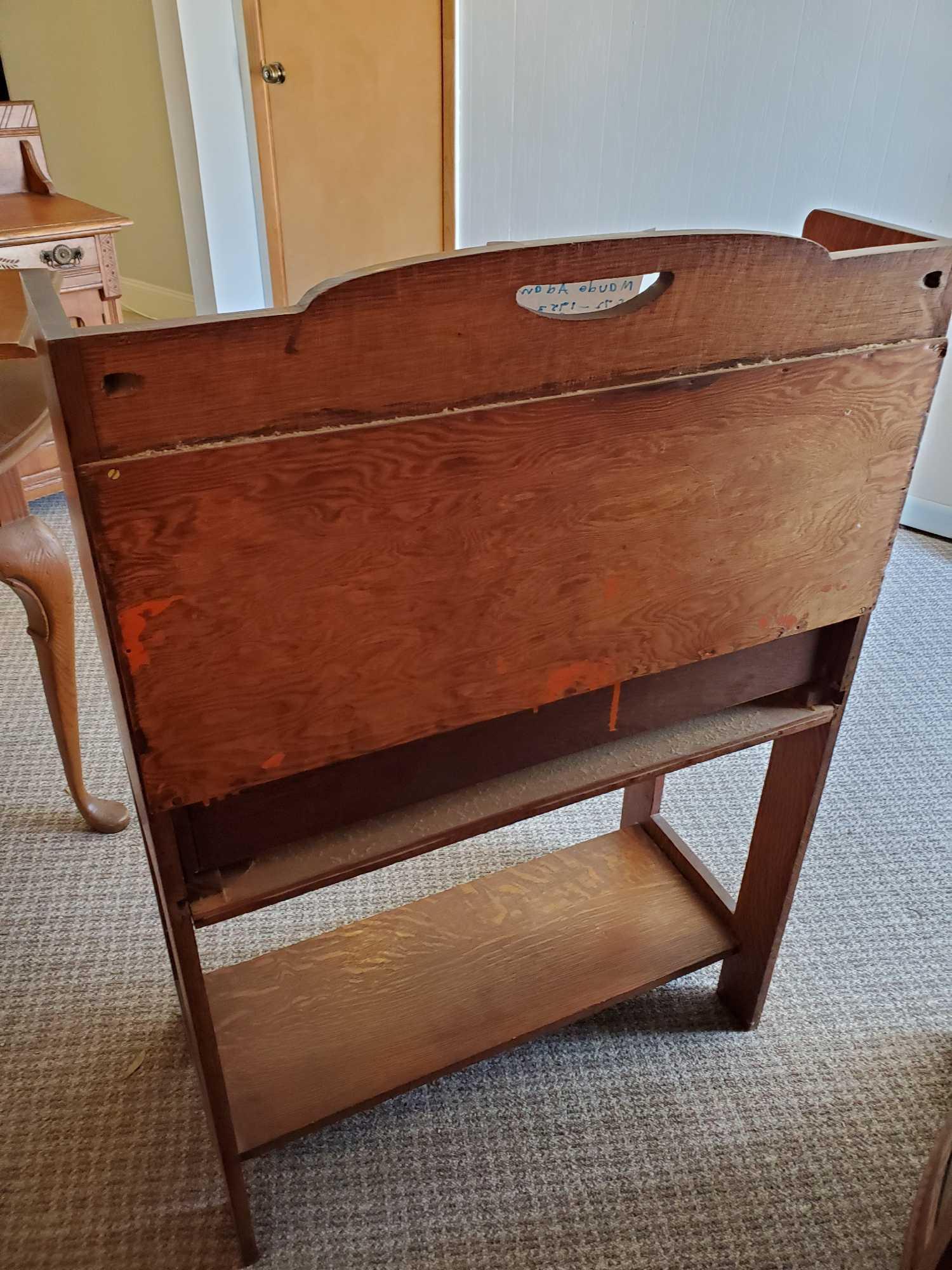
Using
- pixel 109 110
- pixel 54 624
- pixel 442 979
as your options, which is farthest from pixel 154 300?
pixel 442 979

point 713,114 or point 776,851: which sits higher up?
point 713,114

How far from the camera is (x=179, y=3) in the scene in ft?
9.76

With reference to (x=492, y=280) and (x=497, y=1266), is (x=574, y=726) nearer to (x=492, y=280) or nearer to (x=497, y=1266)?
(x=492, y=280)

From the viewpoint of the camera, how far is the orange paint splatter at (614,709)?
2.94 ft

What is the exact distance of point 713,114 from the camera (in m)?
2.36

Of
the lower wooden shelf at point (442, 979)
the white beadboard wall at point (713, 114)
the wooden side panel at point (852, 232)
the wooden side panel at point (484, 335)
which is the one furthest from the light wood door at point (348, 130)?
the wooden side panel at point (484, 335)

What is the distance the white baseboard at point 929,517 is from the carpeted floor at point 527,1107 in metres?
1.11

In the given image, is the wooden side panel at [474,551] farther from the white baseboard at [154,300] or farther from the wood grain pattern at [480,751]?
the white baseboard at [154,300]

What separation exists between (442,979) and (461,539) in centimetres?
69

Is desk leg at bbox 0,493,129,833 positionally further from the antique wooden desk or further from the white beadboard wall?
the white beadboard wall

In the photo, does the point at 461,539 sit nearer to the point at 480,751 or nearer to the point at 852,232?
the point at 480,751

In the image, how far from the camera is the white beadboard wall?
6.98 feet

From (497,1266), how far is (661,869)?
20.9 inches

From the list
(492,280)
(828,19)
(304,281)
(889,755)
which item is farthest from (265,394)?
(304,281)
